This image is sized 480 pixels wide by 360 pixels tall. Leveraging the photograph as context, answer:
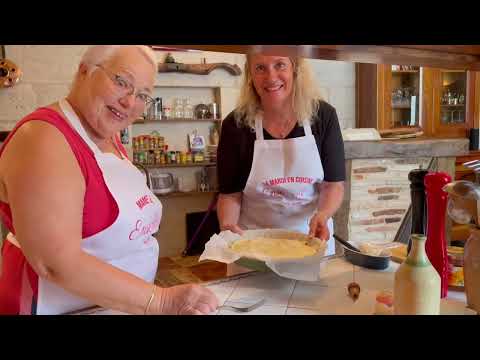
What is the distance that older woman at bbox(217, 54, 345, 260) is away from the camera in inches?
70.4

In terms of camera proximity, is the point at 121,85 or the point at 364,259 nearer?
the point at 121,85

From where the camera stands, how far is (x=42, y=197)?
83 cm

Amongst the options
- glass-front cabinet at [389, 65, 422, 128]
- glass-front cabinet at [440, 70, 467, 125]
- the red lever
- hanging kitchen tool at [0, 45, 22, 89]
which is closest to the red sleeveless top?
the red lever

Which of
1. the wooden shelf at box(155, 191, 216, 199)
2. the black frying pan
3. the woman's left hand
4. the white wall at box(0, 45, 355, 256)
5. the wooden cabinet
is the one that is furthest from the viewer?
the wooden cabinet

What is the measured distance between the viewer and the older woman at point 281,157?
1788mm

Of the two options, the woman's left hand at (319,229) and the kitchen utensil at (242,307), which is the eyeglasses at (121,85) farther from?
the woman's left hand at (319,229)

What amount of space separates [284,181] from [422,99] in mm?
3624

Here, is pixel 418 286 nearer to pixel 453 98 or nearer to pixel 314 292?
pixel 314 292

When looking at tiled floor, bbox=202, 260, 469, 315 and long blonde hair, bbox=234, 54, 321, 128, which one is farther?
long blonde hair, bbox=234, 54, 321, 128

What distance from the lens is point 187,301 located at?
0.90 metres

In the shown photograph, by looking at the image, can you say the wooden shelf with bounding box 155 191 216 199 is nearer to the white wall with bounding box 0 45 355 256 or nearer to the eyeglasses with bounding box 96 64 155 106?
the white wall with bounding box 0 45 355 256

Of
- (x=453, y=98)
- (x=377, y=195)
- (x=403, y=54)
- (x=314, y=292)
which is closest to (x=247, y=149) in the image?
(x=314, y=292)
